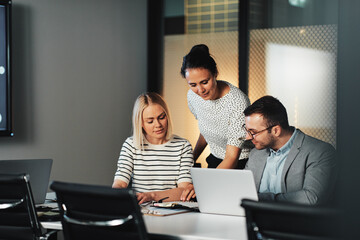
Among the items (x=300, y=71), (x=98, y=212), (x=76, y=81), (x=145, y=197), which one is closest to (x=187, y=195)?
(x=145, y=197)

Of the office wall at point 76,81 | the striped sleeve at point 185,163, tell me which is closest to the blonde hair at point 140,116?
the striped sleeve at point 185,163

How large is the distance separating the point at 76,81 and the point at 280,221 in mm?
3670

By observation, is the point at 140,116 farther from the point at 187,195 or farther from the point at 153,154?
the point at 187,195

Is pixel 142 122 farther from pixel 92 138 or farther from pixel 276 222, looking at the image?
pixel 92 138

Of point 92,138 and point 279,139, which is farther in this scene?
point 92,138

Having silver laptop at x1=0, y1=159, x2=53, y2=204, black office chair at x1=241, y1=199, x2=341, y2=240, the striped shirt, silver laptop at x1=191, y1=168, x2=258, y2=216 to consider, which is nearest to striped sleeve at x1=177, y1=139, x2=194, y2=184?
the striped shirt

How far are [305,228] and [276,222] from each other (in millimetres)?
97

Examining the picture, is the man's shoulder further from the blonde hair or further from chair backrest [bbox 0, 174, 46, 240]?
chair backrest [bbox 0, 174, 46, 240]

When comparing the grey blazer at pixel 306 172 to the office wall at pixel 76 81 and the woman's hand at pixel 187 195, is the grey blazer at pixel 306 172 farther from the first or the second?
the office wall at pixel 76 81

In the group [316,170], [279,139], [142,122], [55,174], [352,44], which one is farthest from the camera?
[55,174]

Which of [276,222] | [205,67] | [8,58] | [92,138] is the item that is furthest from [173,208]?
[92,138]

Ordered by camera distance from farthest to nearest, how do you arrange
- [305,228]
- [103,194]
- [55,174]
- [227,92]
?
[55,174] < [227,92] < [103,194] < [305,228]

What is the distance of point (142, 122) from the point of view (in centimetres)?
297

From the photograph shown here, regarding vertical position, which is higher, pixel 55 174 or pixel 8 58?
pixel 8 58
